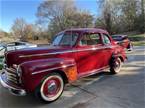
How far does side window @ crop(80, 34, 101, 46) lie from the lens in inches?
231

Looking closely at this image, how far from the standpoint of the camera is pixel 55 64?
4695mm

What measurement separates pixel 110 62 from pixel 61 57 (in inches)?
99.1

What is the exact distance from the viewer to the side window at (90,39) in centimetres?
586

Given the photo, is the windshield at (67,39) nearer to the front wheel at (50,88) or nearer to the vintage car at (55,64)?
the vintage car at (55,64)

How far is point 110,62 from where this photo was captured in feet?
23.0

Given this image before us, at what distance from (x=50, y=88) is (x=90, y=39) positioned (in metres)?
2.22

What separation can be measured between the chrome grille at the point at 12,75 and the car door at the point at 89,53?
5.96 feet

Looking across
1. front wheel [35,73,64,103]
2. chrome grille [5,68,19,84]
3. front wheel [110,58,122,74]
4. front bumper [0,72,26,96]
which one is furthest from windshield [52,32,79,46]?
front wheel [110,58,122,74]

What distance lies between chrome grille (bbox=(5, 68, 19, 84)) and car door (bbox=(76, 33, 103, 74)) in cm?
182

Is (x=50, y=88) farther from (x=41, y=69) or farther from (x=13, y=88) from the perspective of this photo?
(x=13, y=88)

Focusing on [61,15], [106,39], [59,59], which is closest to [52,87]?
[59,59]

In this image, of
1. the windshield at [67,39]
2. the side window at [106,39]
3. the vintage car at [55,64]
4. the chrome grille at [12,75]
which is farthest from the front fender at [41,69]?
the side window at [106,39]

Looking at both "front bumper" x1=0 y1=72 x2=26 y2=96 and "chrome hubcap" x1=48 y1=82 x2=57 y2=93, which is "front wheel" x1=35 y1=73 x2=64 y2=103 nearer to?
"chrome hubcap" x1=48 y1=82 x2=57 y2=93

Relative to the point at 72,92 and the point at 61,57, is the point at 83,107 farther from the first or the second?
the point at 61,57
